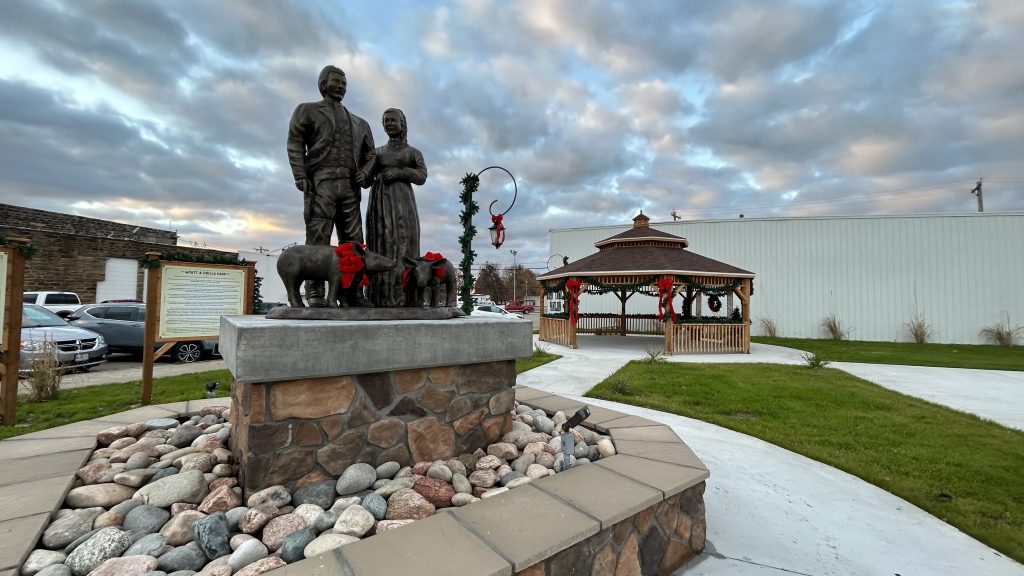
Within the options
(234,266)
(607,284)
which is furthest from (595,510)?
(607,284)

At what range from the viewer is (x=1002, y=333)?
14.3 metres

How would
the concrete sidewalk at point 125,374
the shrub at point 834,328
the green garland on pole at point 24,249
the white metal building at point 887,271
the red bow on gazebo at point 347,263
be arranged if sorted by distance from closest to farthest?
the red bow on gazebo at point 347,263, the green garland on pole at point 24,249, the concrete sidewalk at point 125,374, the white metal building at point 887,271, the shrub at point 834,328

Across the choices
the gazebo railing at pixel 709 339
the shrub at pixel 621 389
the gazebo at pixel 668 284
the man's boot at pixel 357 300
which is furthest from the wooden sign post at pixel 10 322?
the gazebo railing at pixel 709 339

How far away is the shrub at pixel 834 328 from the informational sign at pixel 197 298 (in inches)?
768

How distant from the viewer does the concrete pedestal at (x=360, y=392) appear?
2.05 metres

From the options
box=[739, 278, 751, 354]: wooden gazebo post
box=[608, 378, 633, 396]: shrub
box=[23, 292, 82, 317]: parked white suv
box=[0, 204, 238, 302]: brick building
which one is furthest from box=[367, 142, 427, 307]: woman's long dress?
box=[0, 204, 238, 302]: brick building

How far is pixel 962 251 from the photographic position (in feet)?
48.5

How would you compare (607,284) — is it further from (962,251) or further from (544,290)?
(962,251)

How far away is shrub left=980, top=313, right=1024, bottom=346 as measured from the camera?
14.2 metres

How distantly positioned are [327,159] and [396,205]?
→ 614 millimetres

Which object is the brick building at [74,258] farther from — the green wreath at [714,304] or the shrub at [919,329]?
the shrub at [919,329]

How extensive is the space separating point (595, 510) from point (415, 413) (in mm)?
1279

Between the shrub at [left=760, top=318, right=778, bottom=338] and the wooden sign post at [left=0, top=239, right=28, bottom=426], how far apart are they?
20.3 m

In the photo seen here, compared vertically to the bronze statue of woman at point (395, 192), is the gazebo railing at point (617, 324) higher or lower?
lower
